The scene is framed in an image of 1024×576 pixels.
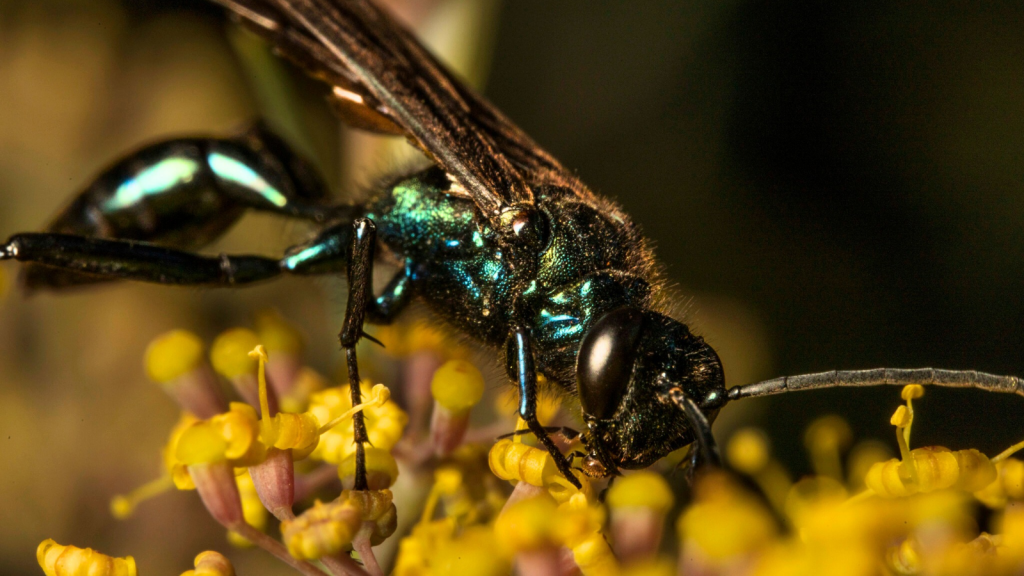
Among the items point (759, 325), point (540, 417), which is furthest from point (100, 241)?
point (759, 325)

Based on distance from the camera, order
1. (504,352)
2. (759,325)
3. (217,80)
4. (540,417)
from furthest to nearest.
A: (759,325)
(217,80)
(540,417)
(504,352)

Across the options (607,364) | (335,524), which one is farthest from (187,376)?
(607,364)

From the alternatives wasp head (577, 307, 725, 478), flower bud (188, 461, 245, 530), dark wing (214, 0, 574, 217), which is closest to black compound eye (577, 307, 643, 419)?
wasp head (577, 307, 725, 478)

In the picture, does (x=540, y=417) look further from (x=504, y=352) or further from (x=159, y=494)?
(x=159, y=494)

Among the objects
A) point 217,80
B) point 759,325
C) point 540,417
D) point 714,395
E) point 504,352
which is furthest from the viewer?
point 759,325

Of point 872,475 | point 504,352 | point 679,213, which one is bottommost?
point 872,475

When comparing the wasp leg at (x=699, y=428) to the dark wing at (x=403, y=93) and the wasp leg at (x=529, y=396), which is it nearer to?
the wasp leg at (x=529, y=396)

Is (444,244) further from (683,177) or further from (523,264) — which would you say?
(683,177)

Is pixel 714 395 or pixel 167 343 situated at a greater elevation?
pixel 167 343
